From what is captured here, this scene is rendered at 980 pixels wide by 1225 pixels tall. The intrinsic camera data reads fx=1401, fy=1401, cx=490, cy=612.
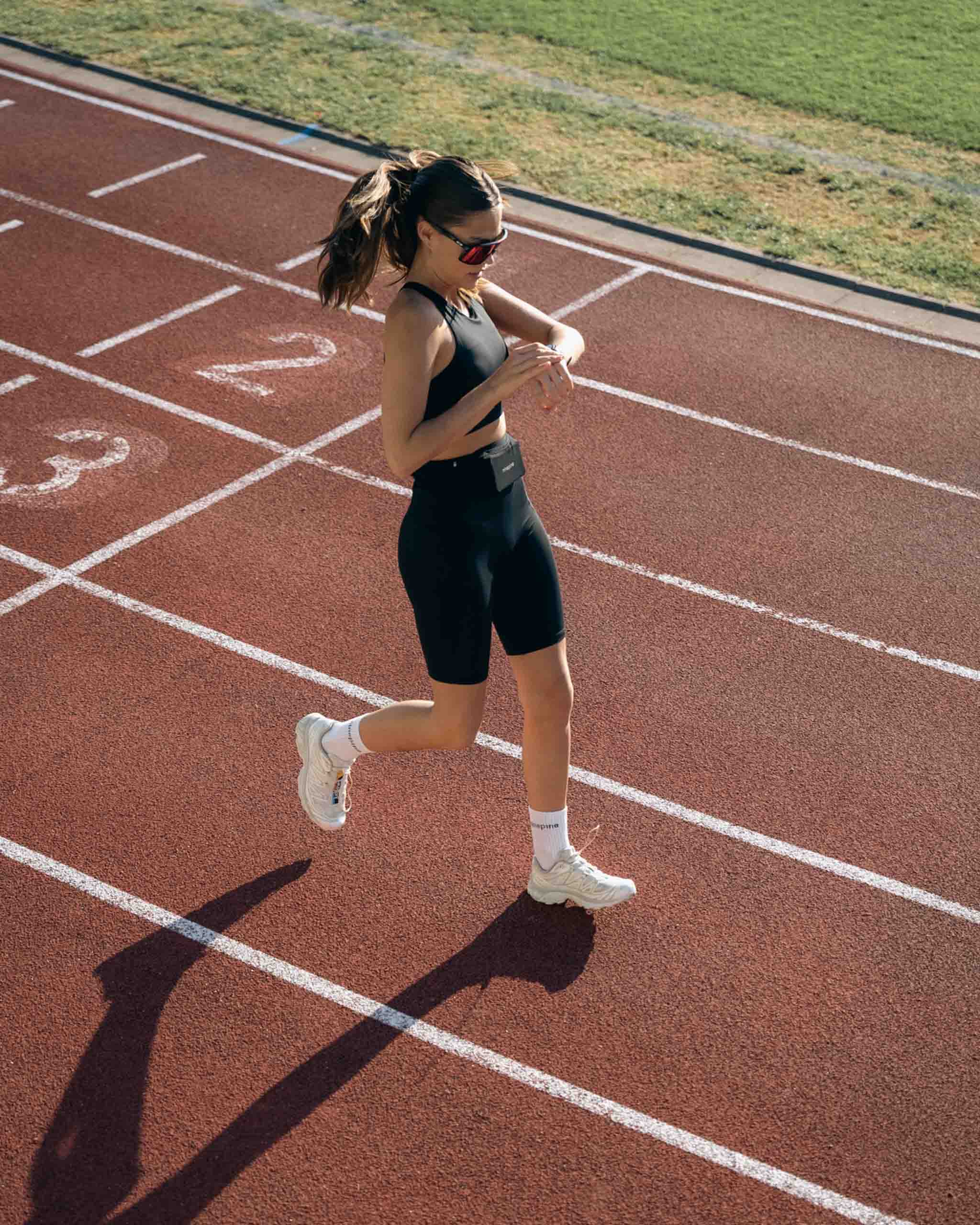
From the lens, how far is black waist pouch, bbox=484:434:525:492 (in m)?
4.86

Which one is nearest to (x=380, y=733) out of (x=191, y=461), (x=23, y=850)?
(x=23, y=850)

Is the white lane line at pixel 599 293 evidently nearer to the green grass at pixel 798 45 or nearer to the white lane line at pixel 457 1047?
the green grass at pixel 798 45

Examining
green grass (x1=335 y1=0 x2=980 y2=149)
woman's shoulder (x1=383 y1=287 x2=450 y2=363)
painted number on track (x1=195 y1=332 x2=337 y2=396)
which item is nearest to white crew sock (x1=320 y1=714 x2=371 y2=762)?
woman's shoulder (x1=383 y1=287 x2=450 y2=363)

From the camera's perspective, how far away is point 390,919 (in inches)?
219

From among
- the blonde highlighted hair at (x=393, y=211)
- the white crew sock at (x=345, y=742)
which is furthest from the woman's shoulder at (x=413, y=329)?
the white crew sock at (x=345, y=742)

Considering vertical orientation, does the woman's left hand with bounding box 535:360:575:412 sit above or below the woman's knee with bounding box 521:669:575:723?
above

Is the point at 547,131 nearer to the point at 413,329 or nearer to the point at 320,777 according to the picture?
the point at 320,777

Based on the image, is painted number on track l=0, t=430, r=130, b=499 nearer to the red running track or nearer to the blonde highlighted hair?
the red running track

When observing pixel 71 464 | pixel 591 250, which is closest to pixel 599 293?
pixel 591 250

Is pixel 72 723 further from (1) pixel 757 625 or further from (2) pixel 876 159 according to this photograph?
(2) pixel 876 159

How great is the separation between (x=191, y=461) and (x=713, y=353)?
4.08m

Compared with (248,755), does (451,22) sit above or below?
above

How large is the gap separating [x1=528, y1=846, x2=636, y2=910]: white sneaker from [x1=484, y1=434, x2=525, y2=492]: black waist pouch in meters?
1.52

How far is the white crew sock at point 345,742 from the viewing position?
5.61 meters
